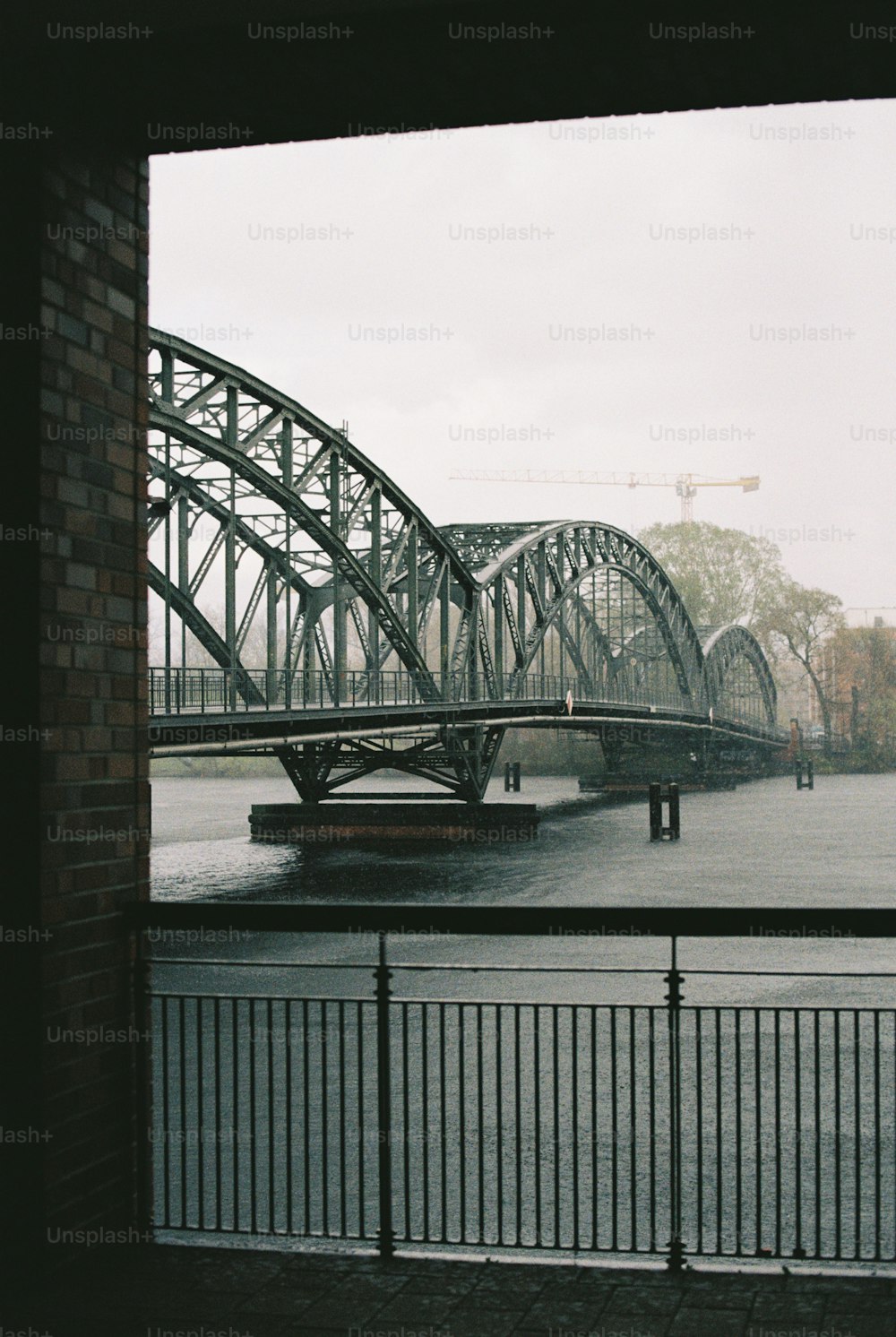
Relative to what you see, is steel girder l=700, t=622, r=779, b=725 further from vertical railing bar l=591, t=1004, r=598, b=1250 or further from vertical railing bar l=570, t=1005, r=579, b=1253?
vertical railing bar l=570, t=1005, r=579, b=1253

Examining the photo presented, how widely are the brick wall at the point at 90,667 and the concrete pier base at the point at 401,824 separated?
38.1 metres

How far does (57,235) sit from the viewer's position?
4797mm

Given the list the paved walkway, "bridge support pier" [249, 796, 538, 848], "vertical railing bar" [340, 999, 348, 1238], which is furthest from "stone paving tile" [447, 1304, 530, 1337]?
"bridge support pier" [249, 796, 538, 848]

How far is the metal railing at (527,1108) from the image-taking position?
192 inches

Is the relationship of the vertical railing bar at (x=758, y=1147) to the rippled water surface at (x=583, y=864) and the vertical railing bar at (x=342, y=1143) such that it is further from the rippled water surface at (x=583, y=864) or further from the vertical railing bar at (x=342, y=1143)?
the rippled water surface at (x=583, y=864)

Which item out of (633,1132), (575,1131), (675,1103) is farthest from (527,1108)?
(675,1103)

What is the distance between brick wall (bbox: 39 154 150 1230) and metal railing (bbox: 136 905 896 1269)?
211 millimetres

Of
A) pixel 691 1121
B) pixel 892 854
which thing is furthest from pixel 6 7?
pixel 892 854

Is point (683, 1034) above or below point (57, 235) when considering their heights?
below

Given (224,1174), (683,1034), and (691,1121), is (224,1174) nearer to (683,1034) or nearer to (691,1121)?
(691,1121)

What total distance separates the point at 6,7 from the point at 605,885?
2961 centimetres

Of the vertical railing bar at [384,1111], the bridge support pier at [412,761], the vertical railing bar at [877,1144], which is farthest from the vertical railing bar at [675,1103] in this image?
the bridge support pier at [412,761]

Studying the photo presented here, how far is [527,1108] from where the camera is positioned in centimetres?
1216

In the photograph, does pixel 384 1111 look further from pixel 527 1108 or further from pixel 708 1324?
pixel 527 1108
